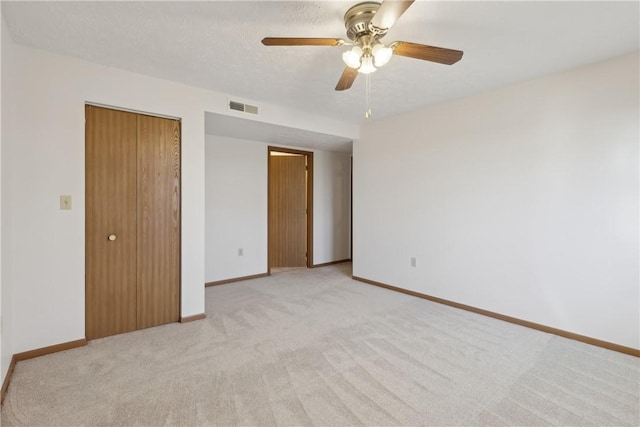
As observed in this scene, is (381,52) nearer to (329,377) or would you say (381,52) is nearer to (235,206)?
(329,377)

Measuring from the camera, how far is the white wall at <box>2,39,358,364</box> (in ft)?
7.25

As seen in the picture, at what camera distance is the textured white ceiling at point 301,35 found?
1.81 meters

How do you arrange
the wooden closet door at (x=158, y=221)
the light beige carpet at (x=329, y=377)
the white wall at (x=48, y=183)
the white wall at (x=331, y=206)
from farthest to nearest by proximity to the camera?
the white wall at (x=331, y=206) < the wooden closet door at (x=158, y=221) < the white wall at (x=48, y=183) < the light beige carpet at (x=329, y=377)

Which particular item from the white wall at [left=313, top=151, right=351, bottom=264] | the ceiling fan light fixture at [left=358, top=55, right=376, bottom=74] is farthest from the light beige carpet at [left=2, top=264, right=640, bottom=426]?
the white wall at [left=313, top=151, right=351, bottom=264]

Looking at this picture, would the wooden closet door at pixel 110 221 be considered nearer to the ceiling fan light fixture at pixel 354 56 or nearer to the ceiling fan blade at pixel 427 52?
the ceiling fan light fixture at pixel 354 56

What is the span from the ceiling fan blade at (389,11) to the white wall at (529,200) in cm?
216

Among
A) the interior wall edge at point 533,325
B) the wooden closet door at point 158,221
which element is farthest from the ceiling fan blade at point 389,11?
the interior wall edge at point 533,325

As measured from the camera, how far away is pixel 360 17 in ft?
5.78

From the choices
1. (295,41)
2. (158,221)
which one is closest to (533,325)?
(295,41)

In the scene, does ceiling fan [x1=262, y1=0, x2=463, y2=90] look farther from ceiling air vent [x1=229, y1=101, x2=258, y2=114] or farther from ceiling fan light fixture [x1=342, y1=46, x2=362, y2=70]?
ceiling air vent [x1=229, y1=101, x2=258, y2=114]

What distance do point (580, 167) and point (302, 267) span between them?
13.5 ft

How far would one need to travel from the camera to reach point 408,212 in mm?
3959

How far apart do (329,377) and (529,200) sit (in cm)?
248

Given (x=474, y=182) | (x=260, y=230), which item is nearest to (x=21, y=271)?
(x=260, y=230)
